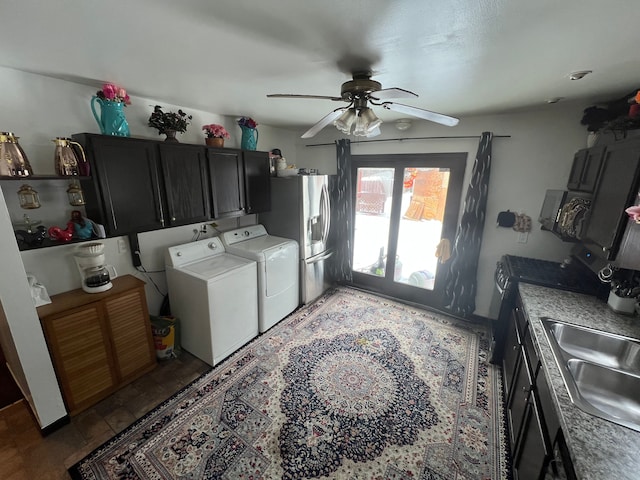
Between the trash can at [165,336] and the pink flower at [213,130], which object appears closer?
the trash can at [165,336]

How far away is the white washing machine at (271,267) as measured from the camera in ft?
9.16

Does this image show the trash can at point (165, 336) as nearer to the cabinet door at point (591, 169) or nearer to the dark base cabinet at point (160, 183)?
the dark base cabinet at point (160, 183)

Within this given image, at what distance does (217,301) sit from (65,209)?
4.33 feet

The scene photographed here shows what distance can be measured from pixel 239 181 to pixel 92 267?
1.49 metres

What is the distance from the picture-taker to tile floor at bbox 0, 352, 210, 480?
5.18 feet

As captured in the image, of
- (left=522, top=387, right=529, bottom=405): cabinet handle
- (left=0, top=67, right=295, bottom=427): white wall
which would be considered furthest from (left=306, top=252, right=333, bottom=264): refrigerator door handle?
(left=522, top=387, right=529, bottom=405): cabinet handle

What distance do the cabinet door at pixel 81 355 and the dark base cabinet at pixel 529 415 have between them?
2.72 meters

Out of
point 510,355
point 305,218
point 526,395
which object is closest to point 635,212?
point 526,395

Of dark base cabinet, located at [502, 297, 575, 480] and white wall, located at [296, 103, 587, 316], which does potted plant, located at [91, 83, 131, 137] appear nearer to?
white wall, located at [296, 103, 587, 316]

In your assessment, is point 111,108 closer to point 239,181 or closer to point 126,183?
point 126,183

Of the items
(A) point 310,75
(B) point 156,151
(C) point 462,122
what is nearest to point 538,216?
(C) point 462,122

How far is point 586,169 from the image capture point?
1993 mm

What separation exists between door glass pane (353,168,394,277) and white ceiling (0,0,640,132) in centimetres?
164

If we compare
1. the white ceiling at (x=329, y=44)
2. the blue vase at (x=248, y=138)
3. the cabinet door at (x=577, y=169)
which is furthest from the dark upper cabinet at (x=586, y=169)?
the blue vase at (x=248, y=138)
